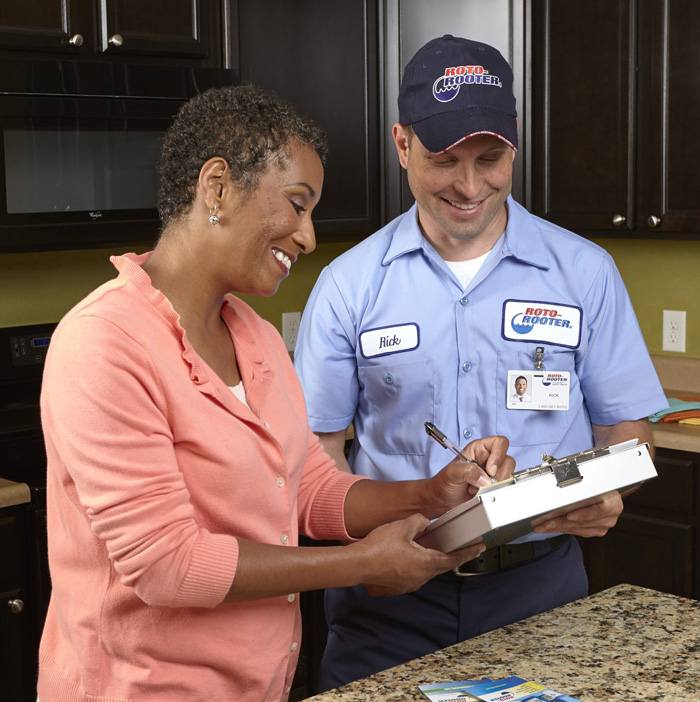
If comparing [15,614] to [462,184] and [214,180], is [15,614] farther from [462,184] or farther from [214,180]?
[214,180]

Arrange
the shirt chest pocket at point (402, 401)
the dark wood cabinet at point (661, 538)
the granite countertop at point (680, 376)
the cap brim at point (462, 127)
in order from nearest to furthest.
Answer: the cap brim at point (462, 127) < the shirt chest pocket at point (402, 401) < the dark wood cabinet at point (661, 538) < the granite countertop at point (680, 376)

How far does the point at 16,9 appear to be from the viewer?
2.92 meters

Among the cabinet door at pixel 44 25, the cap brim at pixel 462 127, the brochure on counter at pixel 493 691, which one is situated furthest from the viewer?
the cabinet door at pixel 44 25

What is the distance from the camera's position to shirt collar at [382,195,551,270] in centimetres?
208

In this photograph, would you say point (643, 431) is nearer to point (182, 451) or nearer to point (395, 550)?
point (395, 550)

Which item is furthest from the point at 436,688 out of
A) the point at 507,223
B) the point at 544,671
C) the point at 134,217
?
the point at 134,217

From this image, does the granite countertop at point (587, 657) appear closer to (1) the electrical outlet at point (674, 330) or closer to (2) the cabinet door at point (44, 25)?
(2) the cabinet door at point (44, 25)

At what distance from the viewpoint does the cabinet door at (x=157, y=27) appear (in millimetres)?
3107

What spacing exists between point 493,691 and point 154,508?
0.44 meters

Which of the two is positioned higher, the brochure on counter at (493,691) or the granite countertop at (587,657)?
the brochure on counter at (493,691)

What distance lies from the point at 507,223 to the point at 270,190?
74 cm

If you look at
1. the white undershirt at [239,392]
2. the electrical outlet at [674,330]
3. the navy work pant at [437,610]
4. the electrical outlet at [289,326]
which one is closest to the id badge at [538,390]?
the navy work pant at [437,610]

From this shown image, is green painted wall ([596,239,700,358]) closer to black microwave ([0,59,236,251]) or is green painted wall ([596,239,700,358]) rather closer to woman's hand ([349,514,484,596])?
black microwave ([0,59,236,251])

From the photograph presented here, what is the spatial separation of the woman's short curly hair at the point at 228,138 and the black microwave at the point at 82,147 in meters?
1.55
